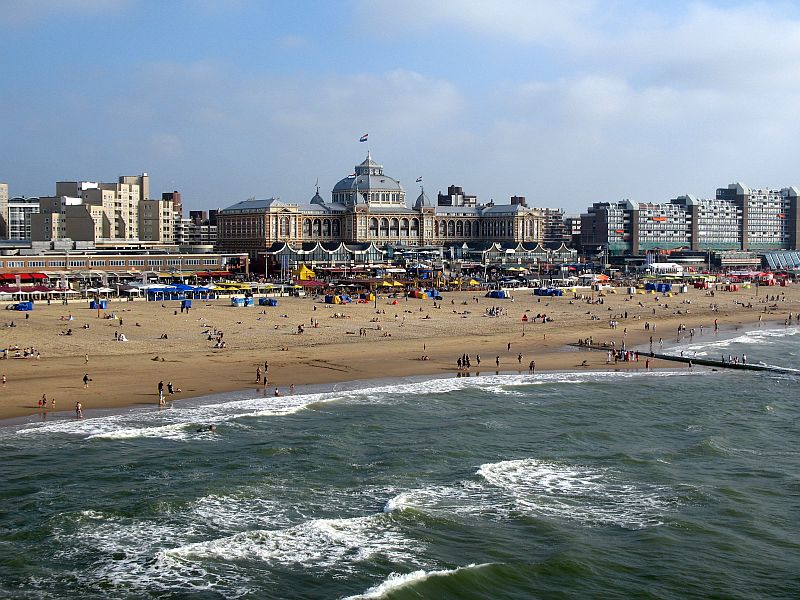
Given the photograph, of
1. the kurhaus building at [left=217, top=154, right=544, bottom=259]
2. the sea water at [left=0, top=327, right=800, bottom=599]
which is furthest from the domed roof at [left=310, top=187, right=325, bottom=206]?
the sea water at [left=0, top=327, right=800, bottom=599]

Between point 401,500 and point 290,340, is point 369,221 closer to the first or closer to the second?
point 290,340

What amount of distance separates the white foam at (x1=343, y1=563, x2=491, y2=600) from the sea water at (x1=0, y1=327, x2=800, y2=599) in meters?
0.08

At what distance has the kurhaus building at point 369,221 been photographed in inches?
6260

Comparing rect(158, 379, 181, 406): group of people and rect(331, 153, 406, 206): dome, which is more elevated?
rect(331, 153, 406, 206): dome

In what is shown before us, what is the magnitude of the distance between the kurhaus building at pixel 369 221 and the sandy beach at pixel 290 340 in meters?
61.8

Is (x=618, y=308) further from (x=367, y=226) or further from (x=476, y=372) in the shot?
(x=367, y=226)

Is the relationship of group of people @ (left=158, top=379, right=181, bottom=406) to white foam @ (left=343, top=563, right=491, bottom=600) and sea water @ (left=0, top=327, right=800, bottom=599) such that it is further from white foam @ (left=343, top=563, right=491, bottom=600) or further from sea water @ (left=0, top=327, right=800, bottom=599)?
white foam @ (left=343, top=563, right=491, bottom=600)

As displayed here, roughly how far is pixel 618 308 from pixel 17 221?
384 ft

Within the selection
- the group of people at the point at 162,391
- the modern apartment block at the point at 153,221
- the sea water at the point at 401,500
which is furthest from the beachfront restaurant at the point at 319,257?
the sea water at the point at 401,500

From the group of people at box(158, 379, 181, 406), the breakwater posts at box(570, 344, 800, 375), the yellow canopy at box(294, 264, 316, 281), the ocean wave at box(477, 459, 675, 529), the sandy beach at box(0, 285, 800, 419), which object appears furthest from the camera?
the yellow canopy at box(294, 264, 316, 281)

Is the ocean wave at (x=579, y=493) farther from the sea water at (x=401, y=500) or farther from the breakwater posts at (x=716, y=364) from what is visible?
the breakwater posts at (x=716, y=364)

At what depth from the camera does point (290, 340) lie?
214 feet

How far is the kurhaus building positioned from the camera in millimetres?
159000

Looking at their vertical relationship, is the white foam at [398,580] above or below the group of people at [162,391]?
below
